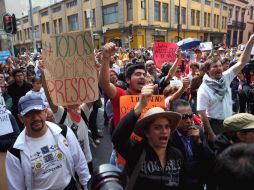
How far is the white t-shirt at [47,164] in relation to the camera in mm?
2076

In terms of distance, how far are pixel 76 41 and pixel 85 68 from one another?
0.30m

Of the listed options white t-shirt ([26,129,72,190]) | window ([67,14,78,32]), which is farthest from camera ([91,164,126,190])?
window ([67,14,78,32])

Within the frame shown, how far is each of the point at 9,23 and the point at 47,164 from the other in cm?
726

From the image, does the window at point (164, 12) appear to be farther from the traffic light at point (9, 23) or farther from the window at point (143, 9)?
the traffic light at point (9, 23)

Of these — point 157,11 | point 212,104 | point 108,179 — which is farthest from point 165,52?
point 157,11

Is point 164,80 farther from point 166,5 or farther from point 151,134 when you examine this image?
point 166,5

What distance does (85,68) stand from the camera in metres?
2.68

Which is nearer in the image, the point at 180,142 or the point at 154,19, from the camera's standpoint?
the point at 180,142

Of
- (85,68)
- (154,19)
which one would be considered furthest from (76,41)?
(154,19)

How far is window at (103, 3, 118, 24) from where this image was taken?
29753 millimetres

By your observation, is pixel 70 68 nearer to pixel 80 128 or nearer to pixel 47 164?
pixel 80 128

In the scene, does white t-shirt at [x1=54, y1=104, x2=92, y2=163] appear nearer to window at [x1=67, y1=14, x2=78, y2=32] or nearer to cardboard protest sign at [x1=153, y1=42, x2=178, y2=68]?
cardboard protest sign at [x1=153, y1=42, x2=178, y2=68]

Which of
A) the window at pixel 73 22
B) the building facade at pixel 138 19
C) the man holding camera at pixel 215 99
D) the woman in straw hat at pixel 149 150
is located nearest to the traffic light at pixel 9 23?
the man holding camera at pixel 215 99

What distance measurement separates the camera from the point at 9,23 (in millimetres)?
8117
